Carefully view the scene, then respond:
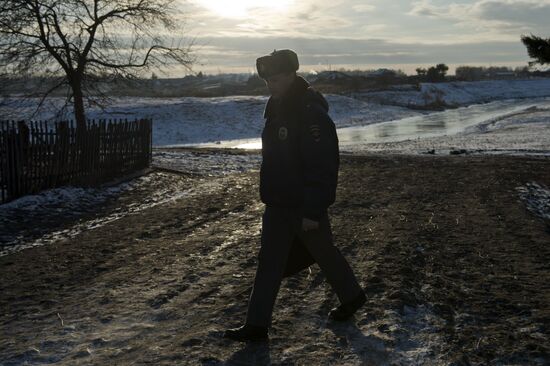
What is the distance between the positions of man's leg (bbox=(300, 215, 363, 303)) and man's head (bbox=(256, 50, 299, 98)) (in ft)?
3.09

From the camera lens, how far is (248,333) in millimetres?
3939

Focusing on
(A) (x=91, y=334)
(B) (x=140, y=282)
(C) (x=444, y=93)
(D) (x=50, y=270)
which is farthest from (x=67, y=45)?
(C) (x=444, y=93)

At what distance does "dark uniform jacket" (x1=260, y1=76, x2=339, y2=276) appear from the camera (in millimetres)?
3645

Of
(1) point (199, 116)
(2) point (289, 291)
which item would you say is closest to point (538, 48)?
(2) point (289, 291)

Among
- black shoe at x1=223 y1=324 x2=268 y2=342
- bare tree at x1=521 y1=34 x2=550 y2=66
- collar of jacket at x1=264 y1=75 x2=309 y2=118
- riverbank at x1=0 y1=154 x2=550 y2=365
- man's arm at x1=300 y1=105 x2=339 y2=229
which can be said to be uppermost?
bare tree at x1=521 y1=34 x2=550 y2=66

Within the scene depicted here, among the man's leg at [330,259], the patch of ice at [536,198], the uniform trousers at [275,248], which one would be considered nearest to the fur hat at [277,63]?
the uniform trousers at [275,248]

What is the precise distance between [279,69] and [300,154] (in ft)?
1.93

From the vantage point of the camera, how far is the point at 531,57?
13.2 metres

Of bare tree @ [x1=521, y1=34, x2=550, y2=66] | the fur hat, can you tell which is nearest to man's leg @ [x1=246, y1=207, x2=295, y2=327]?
the fur hat

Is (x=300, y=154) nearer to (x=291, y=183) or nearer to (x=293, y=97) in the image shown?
(x=291, y=183)

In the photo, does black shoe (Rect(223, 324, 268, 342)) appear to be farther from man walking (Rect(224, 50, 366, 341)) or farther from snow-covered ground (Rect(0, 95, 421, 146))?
snow-covered ground (Rect(0, 95, 421, 146))

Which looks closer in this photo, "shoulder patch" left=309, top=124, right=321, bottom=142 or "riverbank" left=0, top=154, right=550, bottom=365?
"shoulder patch" left=309, top=124, right=321, bottom=142

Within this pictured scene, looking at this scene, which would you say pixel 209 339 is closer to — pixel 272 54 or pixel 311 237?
pixel 311 237

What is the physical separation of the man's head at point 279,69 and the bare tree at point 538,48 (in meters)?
10.9
